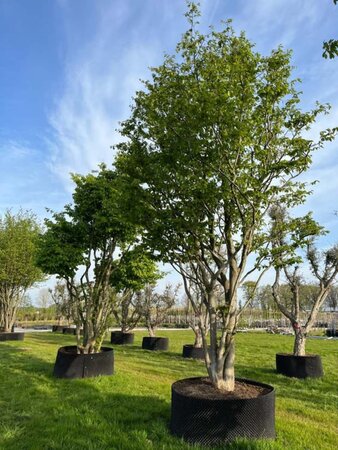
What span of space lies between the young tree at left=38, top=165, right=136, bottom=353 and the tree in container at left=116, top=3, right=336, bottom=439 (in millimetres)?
3370

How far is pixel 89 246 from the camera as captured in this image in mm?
9648

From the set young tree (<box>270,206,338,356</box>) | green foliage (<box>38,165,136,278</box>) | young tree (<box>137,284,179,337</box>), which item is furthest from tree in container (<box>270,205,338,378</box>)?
young tree (<box>137,284,179,337</box>)

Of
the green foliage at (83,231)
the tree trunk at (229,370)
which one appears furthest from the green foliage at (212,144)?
the green foliage at (83,231)

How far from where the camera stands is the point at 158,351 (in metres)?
15.0

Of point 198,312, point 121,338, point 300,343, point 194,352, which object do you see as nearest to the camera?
point 198,312

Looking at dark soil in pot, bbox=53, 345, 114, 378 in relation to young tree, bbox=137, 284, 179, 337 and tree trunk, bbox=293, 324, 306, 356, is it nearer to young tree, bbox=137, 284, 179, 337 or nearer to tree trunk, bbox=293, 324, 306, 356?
tree trunk, bbox=293, 324, 306, 356

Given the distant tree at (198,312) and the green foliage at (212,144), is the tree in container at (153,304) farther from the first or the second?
the green foliage at (212,144)

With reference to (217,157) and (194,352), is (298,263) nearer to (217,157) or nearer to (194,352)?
(217,157)

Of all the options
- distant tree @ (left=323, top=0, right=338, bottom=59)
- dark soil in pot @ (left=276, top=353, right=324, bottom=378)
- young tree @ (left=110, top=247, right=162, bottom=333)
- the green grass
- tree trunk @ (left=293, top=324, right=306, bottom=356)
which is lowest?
the green grass

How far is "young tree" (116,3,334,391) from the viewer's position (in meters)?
4.84

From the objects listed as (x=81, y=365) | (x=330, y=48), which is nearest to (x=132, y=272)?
(x=81, y=365)

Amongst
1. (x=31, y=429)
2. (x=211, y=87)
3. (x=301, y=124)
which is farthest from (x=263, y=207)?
(x=31, y=429)

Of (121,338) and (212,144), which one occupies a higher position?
(212,144)

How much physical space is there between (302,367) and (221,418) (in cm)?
583
